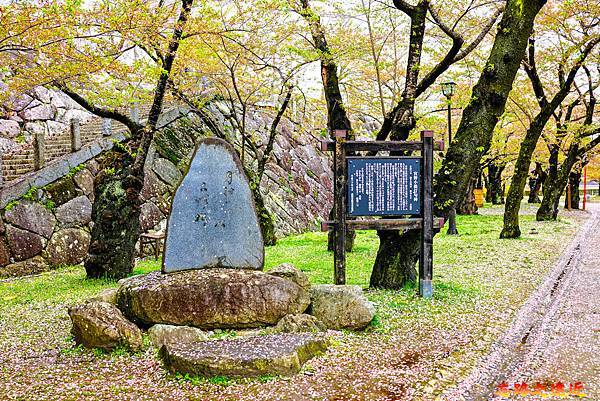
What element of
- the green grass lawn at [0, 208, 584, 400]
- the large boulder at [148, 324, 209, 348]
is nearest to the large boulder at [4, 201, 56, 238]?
the green grass lawn at [0, 208, 584, 400]

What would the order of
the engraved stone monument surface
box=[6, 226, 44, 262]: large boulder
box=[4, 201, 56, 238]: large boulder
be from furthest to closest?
1. box=[4, 201, 56, 238]: large boulder
2. box=[6, 226, 44, 262]: large boulder
3. the engraved stone monument surface

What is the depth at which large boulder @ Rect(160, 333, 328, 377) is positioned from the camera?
5301 millimetres

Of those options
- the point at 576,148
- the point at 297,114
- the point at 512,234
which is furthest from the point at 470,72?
the point at 297,114

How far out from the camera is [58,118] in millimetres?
19000

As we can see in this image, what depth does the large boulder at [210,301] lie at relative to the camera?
6625 mm

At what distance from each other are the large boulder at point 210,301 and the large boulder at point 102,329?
465mm

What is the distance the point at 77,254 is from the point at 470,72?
14066 millimetres

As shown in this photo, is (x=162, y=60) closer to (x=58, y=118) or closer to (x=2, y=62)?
(x=2, y=62)

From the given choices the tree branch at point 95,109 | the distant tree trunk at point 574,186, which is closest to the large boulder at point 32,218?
the tree branch at point 95,109

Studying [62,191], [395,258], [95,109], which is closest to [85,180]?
[62,191]

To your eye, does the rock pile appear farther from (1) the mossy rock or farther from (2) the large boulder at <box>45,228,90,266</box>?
(1) the mossy rock

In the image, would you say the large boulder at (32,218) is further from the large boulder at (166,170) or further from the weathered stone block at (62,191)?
the large boulder at (166,170)

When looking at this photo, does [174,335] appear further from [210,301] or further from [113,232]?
[113,232]

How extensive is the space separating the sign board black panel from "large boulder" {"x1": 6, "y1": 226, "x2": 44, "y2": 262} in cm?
864
